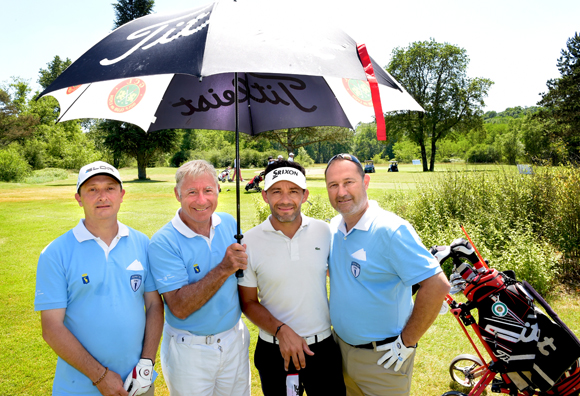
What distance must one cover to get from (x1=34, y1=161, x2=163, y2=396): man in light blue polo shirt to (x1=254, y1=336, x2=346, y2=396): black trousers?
2.60ft

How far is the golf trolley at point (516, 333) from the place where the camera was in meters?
2.67

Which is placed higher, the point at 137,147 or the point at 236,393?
the point at 137,147

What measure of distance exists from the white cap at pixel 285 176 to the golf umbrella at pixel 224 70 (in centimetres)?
47

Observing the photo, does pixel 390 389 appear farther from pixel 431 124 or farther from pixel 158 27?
pixel 431 124

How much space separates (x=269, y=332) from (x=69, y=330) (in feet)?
3.98

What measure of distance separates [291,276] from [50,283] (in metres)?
1.44

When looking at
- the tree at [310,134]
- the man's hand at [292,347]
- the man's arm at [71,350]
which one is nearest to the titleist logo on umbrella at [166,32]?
the man's arm at [71,350]

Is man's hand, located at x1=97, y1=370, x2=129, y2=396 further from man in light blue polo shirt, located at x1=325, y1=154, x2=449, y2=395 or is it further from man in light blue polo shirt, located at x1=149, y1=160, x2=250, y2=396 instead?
man in light blue polo shirt, located at x1=325, y1=154, x2=449, y2=395

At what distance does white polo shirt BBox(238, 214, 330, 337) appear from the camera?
2.37m

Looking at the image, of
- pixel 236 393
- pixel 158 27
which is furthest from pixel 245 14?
pixel 236 393

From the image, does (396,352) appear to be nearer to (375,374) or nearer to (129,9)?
(375,374)

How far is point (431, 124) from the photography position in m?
48.4

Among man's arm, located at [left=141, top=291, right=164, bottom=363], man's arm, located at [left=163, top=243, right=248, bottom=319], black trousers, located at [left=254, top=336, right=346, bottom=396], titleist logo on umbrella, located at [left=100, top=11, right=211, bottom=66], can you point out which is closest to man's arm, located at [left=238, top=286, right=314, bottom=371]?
black trousers, located at [left=254, top=336, right=346, bottom=396]

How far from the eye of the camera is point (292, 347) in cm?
225
